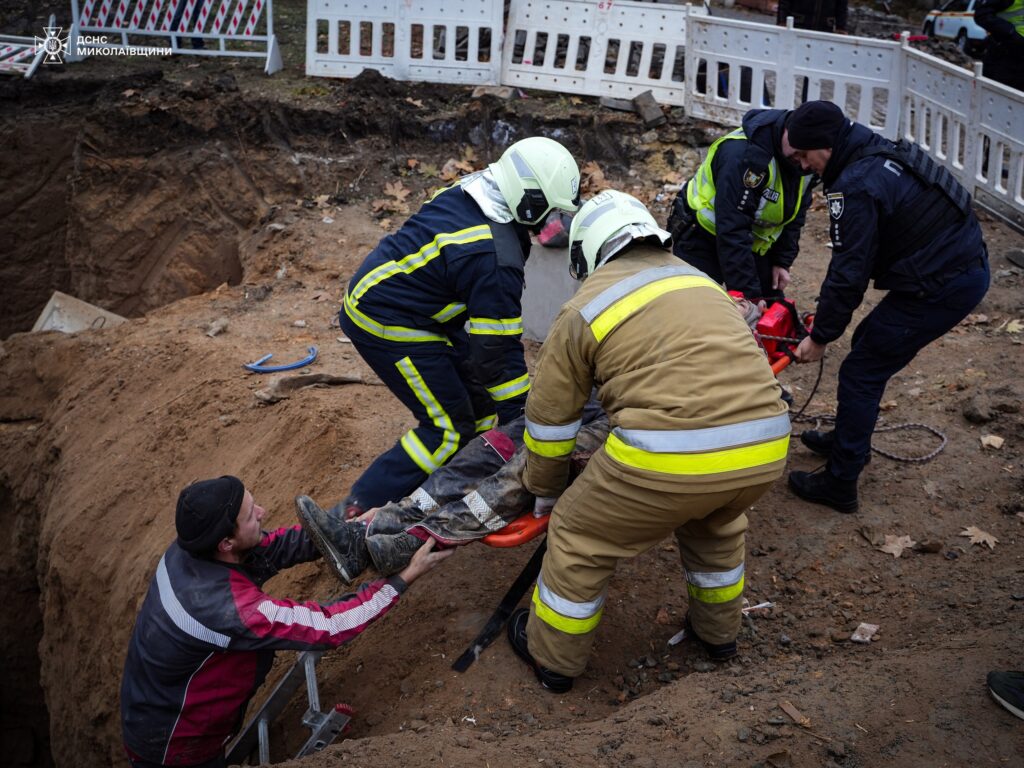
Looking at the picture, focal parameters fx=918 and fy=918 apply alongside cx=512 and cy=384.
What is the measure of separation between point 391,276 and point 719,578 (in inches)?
85.8

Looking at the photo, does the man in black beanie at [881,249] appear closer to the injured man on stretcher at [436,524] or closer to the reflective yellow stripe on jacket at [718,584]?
the reflective yellow stripe on jacket at [718,584]

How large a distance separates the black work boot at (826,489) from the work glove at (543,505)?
1.97 m

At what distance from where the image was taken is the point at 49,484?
24.7 ft

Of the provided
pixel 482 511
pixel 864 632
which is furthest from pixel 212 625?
pixel 864 632

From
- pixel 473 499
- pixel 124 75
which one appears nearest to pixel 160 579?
pixel 473 499

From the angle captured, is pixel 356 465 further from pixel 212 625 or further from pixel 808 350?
pixel 808 350

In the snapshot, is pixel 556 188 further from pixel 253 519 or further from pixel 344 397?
pixel 344 397

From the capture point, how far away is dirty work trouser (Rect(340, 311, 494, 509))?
15.8 ft

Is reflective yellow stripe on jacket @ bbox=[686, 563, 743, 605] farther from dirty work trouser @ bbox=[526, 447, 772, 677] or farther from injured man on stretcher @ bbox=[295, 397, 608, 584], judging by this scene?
injured man on stretcher @ bbox=[295, 397, 608, 584]

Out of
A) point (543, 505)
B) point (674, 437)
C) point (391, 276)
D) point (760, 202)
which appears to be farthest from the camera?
point (760, 202)

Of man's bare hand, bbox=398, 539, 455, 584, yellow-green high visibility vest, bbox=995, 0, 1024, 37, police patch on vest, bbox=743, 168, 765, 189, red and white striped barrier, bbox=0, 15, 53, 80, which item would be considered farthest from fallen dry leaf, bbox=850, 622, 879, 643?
red and white striped barrier, bbox=0, 15, 53, 80

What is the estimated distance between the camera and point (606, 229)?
12.6 feet

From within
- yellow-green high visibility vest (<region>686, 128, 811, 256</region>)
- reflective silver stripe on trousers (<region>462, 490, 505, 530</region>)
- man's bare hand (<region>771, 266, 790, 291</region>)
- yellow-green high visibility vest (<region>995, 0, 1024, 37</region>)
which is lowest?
reflective silver stripe on trousers (<region>462, 490, 505, 530</region>)

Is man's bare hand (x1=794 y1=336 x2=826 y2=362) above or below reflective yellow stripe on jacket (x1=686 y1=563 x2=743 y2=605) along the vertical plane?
above
